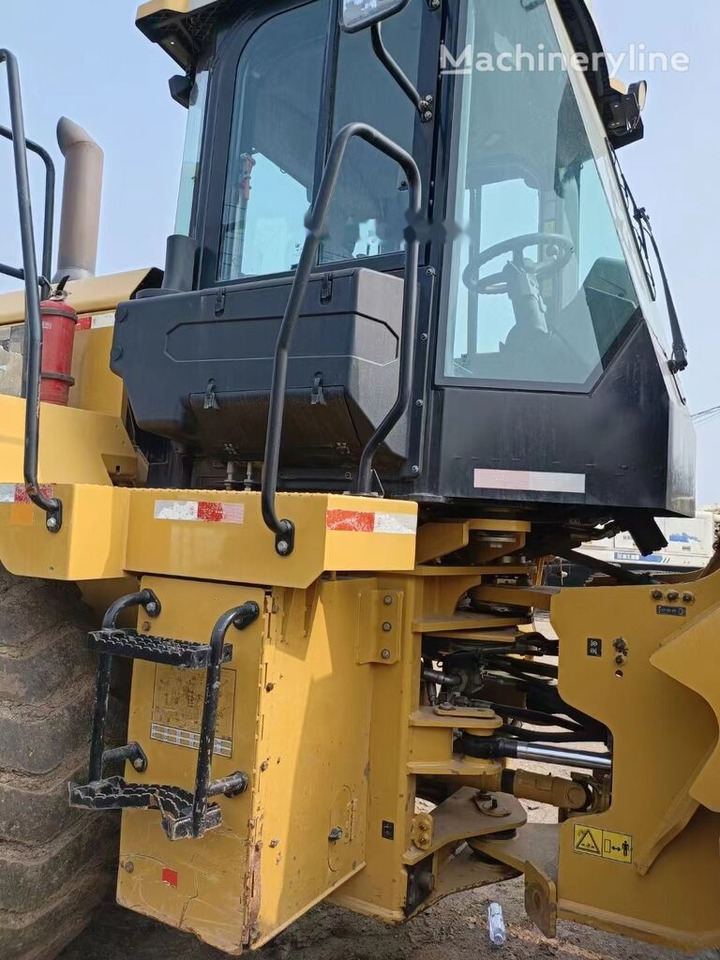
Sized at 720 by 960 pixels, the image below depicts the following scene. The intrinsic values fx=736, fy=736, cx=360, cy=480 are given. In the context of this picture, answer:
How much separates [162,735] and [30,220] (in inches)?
53.5

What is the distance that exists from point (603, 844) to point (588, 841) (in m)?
0.04

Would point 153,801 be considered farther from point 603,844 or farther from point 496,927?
point 496,927

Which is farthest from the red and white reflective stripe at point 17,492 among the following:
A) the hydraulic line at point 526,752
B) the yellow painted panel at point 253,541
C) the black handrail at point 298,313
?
the hydraulic line at point 526,752

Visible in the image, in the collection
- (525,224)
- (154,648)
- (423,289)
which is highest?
(525,224)

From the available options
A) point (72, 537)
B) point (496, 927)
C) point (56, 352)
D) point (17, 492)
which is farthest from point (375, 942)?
point (56, 352)

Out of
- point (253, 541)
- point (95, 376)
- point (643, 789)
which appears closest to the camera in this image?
point (253, 541)

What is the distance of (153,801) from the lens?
173 centimetres

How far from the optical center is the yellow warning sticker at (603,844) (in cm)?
203

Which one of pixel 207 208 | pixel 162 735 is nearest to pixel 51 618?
pixel 162 735

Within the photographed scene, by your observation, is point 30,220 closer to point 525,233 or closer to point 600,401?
point 525,233

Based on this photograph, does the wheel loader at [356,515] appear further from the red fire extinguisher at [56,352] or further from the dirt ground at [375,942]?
the dirt ground at [375,942]

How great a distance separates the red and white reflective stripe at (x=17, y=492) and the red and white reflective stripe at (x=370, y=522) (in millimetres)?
734

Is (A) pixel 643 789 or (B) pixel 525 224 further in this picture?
(B) pixel 525 224

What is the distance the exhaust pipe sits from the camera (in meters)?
4.00
